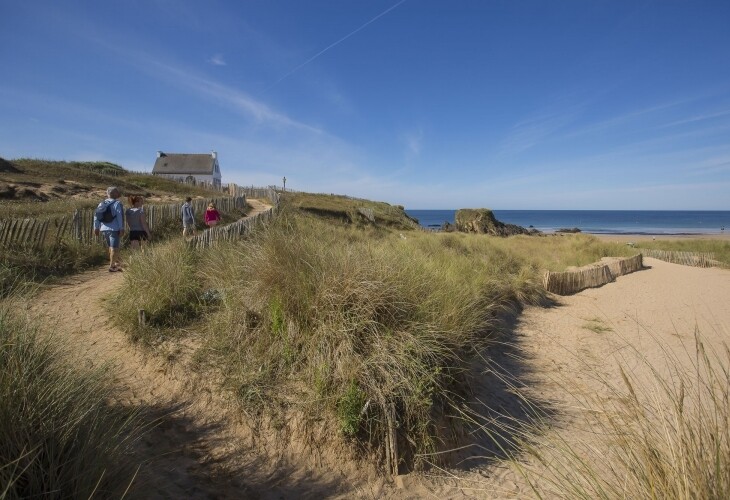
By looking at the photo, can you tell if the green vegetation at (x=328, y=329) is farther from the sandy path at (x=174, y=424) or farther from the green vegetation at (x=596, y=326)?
the green vegetation at (x=596, y=326)

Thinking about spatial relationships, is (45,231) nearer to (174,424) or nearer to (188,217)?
(188,217)

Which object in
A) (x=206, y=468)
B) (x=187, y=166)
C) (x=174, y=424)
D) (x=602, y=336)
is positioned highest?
(x=187, y=166)

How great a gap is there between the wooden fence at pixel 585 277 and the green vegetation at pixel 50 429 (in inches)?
470

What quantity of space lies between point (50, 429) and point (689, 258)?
2430 cm

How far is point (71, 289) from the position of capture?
262 inches

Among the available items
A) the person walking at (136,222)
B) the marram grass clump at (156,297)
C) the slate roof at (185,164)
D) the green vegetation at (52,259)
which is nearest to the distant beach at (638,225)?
the slate roof at (185,164)

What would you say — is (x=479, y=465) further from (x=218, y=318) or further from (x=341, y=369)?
(x=218, y=318)

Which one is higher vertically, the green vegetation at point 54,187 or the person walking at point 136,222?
the green vegetation at point 54,187

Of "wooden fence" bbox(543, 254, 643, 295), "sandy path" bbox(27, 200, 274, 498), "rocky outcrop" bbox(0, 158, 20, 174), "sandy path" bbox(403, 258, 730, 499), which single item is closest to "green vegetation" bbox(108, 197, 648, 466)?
"sandy path" bbox(27, 200, 274, 498)

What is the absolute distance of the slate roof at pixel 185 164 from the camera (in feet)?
179

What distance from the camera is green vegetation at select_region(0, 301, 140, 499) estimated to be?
1.93m

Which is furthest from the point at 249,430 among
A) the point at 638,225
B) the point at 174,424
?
the point at 638,225

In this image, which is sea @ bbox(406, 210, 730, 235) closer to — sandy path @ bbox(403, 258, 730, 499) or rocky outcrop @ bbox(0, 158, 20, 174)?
sandy path @ bbox(403, 258, 730, 499)

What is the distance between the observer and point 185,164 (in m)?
55.2
